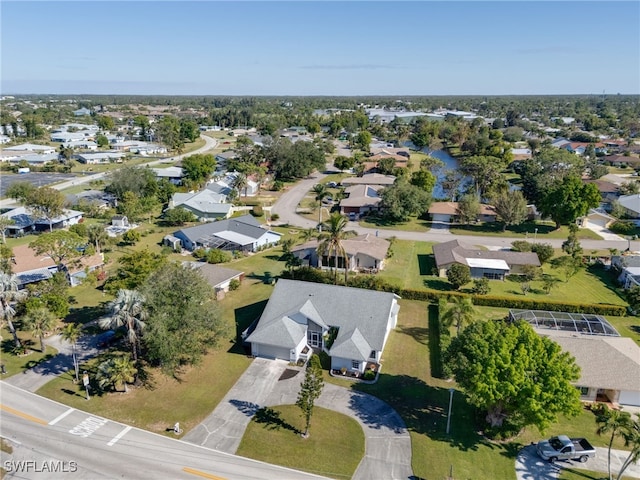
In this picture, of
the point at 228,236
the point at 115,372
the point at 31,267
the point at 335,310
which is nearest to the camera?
the point at 115,372

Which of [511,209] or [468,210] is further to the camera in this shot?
[468,210]

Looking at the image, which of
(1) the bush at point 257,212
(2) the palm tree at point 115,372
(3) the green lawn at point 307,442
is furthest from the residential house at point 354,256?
(2) the palm tree at point 115,372

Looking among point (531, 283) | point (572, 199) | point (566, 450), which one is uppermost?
point (572, 199)

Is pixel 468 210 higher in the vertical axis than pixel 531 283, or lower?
A: higher

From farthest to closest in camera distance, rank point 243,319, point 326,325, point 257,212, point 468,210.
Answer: point 257,212 → point 468,210 → point 243,319 → point 326,325

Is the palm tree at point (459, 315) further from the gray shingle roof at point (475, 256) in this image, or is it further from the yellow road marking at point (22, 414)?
the yellow road marking at point (22, 414)

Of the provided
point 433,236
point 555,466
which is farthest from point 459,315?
point 433,236

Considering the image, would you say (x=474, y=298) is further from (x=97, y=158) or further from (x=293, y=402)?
(x=97, y=158)
